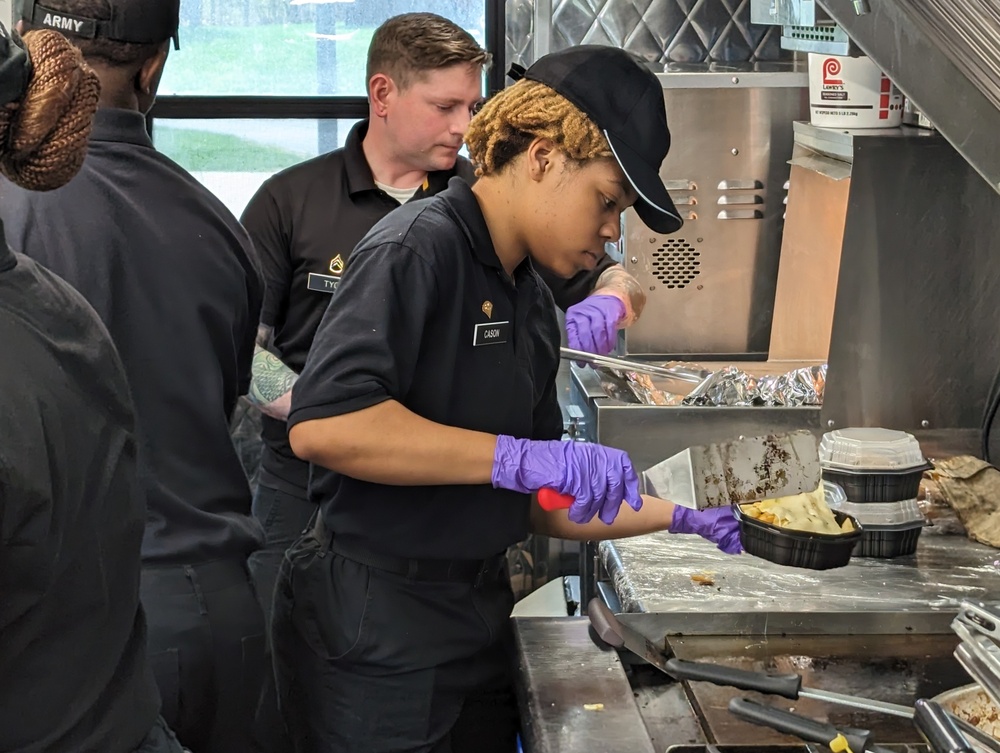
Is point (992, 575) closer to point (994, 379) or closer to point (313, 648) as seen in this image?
point (994, 379)

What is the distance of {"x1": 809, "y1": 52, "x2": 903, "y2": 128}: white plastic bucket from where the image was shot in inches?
101

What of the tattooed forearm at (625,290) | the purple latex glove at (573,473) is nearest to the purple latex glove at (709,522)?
the purple latex glove at (573,473)

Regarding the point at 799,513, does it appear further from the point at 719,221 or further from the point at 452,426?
the point at 719,221

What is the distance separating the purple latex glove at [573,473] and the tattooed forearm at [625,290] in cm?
107

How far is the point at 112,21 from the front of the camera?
67.1 inches

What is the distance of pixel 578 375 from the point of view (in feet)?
9.42

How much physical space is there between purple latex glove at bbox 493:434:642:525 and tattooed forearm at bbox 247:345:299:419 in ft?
3.00

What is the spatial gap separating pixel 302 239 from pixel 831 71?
4.21 ft

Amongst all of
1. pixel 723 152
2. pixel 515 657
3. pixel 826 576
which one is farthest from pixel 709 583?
pixel 723 152

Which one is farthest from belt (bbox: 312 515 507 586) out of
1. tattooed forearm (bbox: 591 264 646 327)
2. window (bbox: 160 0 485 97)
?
window (bbox: 160 0 485 97)

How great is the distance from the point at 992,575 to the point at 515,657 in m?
0.89

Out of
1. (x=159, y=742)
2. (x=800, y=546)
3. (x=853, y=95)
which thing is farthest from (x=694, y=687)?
(x=853, y=95)

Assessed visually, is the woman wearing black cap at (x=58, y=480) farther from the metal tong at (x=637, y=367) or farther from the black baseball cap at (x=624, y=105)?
the metal tong at (x=637, y=367)

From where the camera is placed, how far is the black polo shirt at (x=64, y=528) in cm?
107
